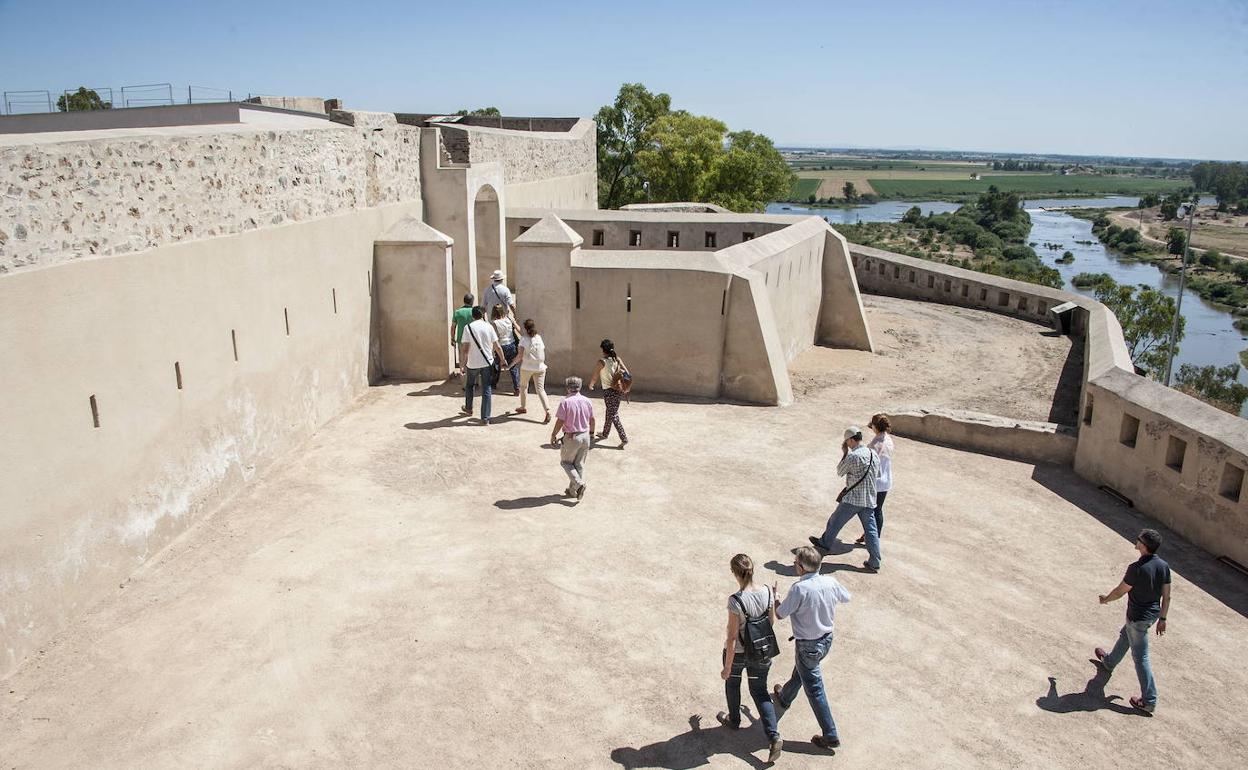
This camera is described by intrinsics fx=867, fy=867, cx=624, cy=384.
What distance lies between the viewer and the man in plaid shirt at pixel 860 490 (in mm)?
7090

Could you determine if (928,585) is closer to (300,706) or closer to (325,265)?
(300,706)

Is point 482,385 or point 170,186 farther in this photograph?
point 482,385

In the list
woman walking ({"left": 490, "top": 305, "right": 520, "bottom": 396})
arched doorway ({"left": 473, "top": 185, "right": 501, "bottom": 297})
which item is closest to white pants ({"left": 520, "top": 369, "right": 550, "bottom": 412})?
woman walking ({"left": 490, "top": 305, "right": 520, "bottom": 396})

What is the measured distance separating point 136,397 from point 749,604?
5.03m

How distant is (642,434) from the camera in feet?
34.4

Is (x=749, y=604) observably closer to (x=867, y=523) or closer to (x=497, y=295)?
(x=867, y=523)

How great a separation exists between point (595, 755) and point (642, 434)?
5.73m

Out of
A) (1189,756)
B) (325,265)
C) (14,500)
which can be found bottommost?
(1189,756)

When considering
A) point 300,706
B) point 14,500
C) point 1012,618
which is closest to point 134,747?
→ point 300,706

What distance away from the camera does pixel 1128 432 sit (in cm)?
919

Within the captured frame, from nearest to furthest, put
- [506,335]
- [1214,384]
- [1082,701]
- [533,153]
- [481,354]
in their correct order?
[1082,701]
[481,354]
[506,335]
[533,153]
[1214,384]

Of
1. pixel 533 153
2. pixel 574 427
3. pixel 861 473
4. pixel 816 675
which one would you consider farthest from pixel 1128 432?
pixel 533 153

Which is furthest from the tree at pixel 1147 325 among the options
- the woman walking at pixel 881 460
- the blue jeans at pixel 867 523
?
the blue jeans at pixel 867 523

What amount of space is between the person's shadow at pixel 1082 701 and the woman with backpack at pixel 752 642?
203 cm
